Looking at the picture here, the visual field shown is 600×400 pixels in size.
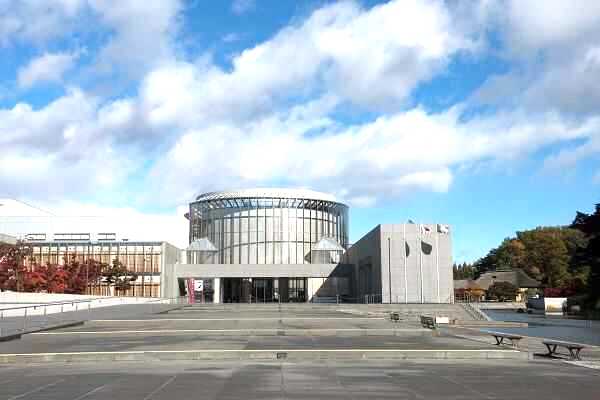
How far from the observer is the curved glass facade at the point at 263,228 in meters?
91.6

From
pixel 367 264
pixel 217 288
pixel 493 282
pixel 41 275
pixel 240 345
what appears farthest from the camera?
pixel 493 282

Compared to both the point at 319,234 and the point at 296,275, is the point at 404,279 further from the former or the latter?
the point at 319,234

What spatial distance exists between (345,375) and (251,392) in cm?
314

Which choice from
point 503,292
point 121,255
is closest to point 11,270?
point 121,255

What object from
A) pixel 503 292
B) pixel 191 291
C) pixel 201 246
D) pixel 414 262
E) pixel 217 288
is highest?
pixel 201 246

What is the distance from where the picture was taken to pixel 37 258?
80.9 metres

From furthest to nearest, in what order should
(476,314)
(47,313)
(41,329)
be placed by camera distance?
(476,314)
(47,313)
(41,329)

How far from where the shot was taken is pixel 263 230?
92.0 metres

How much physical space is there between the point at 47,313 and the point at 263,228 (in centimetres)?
5193

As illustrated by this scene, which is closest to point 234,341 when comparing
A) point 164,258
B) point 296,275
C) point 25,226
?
point 296,275

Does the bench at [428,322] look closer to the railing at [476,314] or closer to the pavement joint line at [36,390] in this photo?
the railing at [476,314]

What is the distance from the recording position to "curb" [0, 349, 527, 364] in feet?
55.8

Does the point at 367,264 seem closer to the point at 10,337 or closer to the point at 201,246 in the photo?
the point at 201,246

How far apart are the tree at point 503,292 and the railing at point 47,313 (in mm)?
50646
